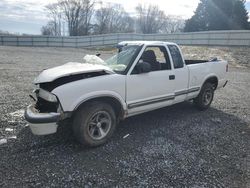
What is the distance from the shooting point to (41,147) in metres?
4.38

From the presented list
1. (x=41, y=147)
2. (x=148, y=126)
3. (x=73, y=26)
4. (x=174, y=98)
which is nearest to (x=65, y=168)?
(x=41, y=147)

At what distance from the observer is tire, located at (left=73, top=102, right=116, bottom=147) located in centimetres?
421

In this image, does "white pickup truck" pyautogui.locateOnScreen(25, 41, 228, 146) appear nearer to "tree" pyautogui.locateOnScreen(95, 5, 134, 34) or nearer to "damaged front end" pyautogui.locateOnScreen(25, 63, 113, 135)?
"damaged front end" pyautogui.locateOnScreen(25, 63, 113, 135)

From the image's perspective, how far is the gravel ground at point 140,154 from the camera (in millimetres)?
3604

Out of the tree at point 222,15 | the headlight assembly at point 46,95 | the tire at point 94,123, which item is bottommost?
the tire at point 94,123

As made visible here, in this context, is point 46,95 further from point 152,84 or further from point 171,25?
point 171,25

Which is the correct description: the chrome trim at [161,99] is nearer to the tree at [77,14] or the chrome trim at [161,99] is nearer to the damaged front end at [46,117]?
the damaged front end at [46,117]

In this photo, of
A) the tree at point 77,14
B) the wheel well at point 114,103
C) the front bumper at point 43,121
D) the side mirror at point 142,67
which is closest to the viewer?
the front bumper at point 43,121

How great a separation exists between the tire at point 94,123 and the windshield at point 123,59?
0.86 metres

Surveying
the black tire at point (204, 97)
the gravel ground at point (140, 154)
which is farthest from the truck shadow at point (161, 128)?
the black tire at point (204, 97)

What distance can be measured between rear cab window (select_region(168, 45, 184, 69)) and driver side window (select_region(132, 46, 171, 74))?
0.19 meters

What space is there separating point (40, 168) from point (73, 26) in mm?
66241

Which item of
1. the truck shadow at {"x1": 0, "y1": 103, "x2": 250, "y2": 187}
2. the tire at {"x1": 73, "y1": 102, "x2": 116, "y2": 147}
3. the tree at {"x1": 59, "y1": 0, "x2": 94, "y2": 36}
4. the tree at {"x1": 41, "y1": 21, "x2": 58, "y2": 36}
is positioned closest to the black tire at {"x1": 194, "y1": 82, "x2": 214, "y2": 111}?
the truck shadow at {"x1": 0, "y1": 103, "x2": 250, "y2": 187}

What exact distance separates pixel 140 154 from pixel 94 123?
991 mm
